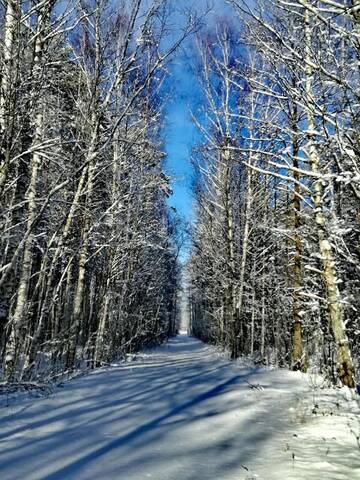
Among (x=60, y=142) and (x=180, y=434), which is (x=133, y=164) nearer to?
(x=60, y=142)

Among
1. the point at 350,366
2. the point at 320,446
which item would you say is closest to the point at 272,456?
the point at 320,446

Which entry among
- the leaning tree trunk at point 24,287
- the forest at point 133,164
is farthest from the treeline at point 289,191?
the leaning tree trunk at point 24,287

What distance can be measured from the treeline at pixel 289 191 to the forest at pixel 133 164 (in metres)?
0.06

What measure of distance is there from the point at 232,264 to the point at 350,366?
7.38 meters

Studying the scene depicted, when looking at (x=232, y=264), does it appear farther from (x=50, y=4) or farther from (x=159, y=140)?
(x=50, y=4)

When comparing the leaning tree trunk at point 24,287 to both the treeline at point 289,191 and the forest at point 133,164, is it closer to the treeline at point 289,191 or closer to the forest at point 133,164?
the forest at point 133,164

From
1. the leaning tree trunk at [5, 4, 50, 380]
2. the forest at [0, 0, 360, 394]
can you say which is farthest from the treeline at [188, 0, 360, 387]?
the leaning tree trunk at [5, 4, 50, 380]

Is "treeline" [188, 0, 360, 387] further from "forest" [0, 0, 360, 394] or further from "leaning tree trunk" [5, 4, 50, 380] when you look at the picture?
"leaning tree trunk" [5, 4, 50, 380]

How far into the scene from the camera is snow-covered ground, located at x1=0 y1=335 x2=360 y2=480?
3.00 m

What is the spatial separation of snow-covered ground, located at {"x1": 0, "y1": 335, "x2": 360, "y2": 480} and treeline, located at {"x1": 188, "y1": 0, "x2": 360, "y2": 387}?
182 centimetres

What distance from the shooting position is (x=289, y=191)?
836cm

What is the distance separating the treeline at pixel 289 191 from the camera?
451 centimetres

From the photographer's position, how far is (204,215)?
18562 millimetres

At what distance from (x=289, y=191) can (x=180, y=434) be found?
19.1 feet
